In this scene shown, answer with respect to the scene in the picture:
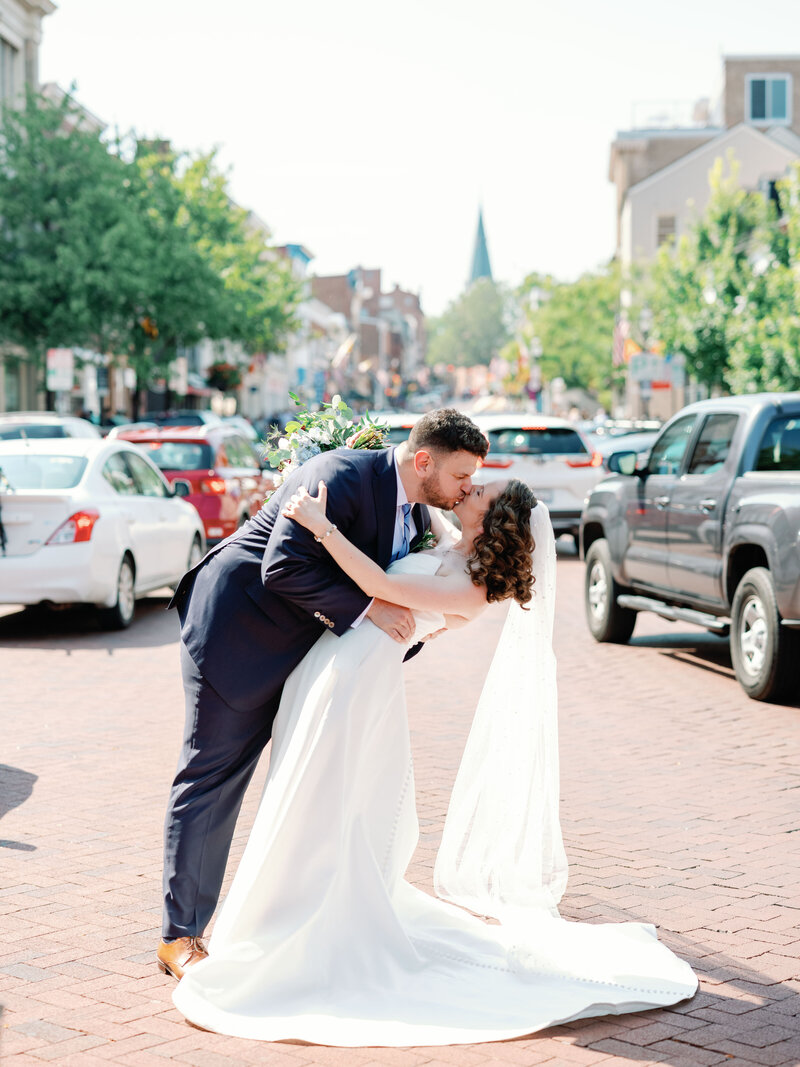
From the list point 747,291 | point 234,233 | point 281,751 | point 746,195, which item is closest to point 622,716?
point 281,751

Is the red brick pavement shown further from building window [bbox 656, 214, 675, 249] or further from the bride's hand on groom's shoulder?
building window [bbox 656, 214, 675, 249]

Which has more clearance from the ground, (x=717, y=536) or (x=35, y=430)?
(x=35, y=430)

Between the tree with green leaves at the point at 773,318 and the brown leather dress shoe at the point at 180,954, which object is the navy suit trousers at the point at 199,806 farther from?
the tree with green leaves at the point at 773,318

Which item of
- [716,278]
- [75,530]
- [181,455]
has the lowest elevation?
[75,530]

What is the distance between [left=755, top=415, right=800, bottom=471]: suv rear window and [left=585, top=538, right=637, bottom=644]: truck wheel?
2.34 meters

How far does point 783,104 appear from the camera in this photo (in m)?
62.7

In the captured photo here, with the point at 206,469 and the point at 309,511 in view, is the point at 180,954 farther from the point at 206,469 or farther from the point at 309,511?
the point at 206,469

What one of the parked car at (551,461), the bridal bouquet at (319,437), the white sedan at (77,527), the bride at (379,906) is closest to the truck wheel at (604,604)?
the white sedan at (77,527)

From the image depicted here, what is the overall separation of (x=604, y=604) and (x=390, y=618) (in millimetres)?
7713

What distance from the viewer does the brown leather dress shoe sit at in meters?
4.14

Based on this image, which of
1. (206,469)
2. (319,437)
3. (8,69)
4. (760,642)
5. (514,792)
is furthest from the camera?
(8,69)

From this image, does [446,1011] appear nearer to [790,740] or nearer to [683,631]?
[790,740]

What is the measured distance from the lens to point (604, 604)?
462 inches

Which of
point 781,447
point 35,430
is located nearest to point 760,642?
point 781,447
